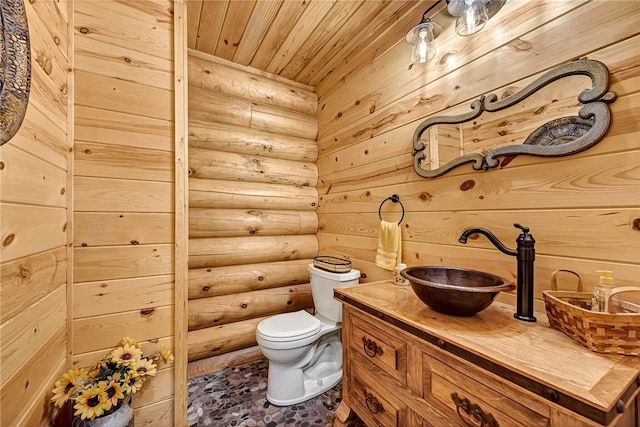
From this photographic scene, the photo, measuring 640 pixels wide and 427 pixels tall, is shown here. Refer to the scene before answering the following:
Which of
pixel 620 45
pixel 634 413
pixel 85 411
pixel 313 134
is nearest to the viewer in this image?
pixel 634 413

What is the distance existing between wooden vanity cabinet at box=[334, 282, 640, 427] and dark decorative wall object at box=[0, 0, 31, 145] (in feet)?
4.51

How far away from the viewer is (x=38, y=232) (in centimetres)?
90

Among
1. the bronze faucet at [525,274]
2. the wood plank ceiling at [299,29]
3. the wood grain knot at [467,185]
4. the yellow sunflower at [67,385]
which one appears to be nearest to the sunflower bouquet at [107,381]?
the yellow sunflower at [67,385]

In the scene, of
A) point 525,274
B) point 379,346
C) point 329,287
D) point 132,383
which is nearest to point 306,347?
point 329,287

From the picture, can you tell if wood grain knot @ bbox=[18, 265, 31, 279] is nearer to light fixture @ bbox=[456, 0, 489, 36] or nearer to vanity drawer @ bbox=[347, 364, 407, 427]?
vanity drawer @ bbox=[347, 364, 407, 427]

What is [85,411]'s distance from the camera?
99 centimetres

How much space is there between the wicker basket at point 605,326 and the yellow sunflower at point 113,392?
1.68m

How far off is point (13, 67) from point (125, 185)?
60cm

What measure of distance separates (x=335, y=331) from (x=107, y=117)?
6.01 feet

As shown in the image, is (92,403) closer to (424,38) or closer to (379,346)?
(379,346)

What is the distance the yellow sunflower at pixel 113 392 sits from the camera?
1043 mm

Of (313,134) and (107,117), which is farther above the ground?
(313,134)

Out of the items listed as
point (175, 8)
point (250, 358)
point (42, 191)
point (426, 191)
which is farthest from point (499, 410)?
point (175, 8)

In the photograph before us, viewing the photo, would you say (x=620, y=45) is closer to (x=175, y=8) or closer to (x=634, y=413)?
(x=634, y=413)
